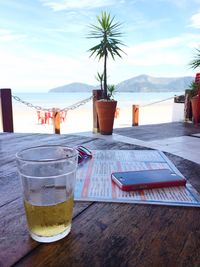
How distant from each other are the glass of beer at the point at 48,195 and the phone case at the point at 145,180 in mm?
213

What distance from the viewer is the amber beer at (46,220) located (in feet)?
1.44

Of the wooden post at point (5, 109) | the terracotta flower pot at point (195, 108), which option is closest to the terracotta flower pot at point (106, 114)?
the wooden post at point (5, 109)

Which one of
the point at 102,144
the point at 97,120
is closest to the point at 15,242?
the point at 102,144

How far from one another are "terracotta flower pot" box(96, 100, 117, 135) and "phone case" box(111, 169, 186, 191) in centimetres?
347

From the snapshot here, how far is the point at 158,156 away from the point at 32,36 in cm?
2510

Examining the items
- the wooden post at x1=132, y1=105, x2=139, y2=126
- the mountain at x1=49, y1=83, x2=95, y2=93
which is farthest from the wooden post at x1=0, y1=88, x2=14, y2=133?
the mountain at x1=49, y1=83, x2=95, y2=93

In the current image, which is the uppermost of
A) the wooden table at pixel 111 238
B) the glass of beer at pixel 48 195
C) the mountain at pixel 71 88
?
the mountain at pixel 71 88

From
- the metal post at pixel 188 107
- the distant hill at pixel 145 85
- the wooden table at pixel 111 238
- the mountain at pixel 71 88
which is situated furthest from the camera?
the mountain at pixel 71 88

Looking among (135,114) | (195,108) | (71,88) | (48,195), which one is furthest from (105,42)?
(71,88)

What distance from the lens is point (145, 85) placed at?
121 ft

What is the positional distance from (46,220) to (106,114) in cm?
383

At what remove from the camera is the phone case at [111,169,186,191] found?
0.66 meters

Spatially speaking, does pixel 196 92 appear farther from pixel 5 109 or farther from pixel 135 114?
pixel 5 109

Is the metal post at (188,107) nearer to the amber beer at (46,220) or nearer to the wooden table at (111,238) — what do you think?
the wooden table at (111,238)
